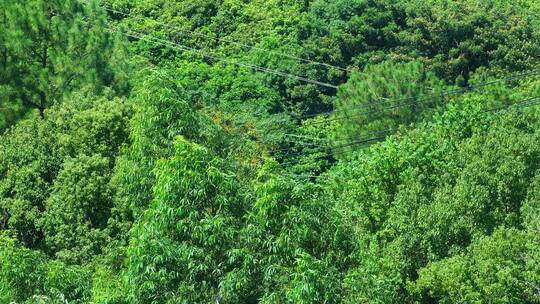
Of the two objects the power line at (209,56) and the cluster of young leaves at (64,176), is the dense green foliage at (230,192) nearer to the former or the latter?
the cluster of young leaves at (64,176)

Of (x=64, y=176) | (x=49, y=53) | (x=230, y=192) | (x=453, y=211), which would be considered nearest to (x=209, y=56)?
(x=49, y=53)

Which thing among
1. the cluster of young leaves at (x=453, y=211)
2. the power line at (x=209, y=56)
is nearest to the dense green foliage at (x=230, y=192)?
the cluster of young leaves at (x=453, y=211)

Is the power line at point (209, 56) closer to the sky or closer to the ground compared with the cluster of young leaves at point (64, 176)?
closer to the ground

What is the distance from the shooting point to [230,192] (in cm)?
2070

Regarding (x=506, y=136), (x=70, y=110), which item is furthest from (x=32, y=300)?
(x=506, y=136)

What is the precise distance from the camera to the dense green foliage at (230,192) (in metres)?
20.2

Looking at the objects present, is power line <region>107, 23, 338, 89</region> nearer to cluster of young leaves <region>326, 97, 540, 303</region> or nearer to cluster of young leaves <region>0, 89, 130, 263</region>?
cluster of young leaves <region>326, 97, 540, 303</region>

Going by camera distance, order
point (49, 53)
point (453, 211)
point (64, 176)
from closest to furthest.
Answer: point (453, 211), point (64, 176), point (49, 53)

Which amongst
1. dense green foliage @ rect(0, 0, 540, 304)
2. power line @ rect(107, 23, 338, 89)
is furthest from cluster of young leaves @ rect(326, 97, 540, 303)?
power line @ rect(107, 23, 338, 89)

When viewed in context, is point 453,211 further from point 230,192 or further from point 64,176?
point 64,176

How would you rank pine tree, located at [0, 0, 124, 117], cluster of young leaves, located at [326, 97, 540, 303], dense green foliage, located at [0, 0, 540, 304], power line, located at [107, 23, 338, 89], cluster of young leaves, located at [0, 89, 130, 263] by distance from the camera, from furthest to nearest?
power line, located at [107, 23, 338, 89] < pine tree, located at [0, 0, 124, 117] < cluster of young leaves, located at [0, 89, 130, 263] < cluster of young leaves, located at [326, 97, 540, 303] < dense green foliage, located at [0, 0, 540, 304]

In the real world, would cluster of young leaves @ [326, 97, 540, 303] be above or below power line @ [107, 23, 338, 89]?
above

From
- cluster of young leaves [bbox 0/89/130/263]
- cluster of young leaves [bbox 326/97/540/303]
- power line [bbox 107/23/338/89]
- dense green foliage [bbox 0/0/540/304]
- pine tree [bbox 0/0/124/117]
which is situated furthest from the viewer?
power line [bbox 107/23/338/89]

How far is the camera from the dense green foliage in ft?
66.3
